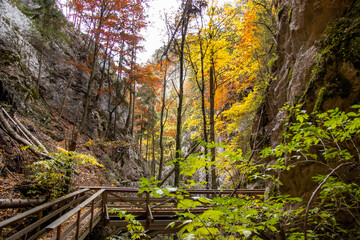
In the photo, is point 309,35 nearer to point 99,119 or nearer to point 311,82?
point 311,82

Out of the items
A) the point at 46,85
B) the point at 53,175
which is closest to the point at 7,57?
the point at 46,85

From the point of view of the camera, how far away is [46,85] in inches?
491

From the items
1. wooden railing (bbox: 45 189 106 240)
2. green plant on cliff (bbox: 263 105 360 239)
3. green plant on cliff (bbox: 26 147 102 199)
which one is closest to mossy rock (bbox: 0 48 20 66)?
green plant on cliff (bbox: 26 147 102 199)

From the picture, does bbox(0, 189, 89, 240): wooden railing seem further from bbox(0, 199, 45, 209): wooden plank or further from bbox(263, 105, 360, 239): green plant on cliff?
bbox(263, 105, 360, 239): green plant on cliff

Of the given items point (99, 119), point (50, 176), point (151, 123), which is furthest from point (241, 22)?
point (151, 123)

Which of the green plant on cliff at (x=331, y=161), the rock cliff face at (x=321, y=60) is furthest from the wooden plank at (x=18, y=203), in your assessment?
the rock cliff face at (x=321, y=60)

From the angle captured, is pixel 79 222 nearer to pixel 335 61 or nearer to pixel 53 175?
pixel 53 175

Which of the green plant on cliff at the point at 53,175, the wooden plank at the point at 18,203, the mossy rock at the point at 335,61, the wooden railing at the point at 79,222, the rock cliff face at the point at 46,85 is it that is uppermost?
the rock cliff face at the point at 46,85

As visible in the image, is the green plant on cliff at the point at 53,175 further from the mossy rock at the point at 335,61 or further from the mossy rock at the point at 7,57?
the mossy rock at the point at 7,57

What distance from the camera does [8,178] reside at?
5.25 meters

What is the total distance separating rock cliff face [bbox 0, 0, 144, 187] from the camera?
9.05m

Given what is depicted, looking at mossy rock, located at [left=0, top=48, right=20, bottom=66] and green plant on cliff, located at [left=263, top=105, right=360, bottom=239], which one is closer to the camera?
green plant on cliff, located at [left=263, top=105, right=360, bottom=239]

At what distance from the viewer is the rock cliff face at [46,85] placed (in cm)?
905

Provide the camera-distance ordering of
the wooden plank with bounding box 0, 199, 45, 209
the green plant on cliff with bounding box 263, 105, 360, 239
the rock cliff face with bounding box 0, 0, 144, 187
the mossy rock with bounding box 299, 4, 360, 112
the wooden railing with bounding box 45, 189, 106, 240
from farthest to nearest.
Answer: the rock cliff face with bounding box 0, 0, 144, 187 → the wooden plank with bounding box 0, 199, 45, 209 → the mossy rock with bounding box 299, 4, 360, 112 → the wooden railing with bounding box 45, 189, 106, 240 → the green plant on cliff with bounding box 263, 105, 360, 239
